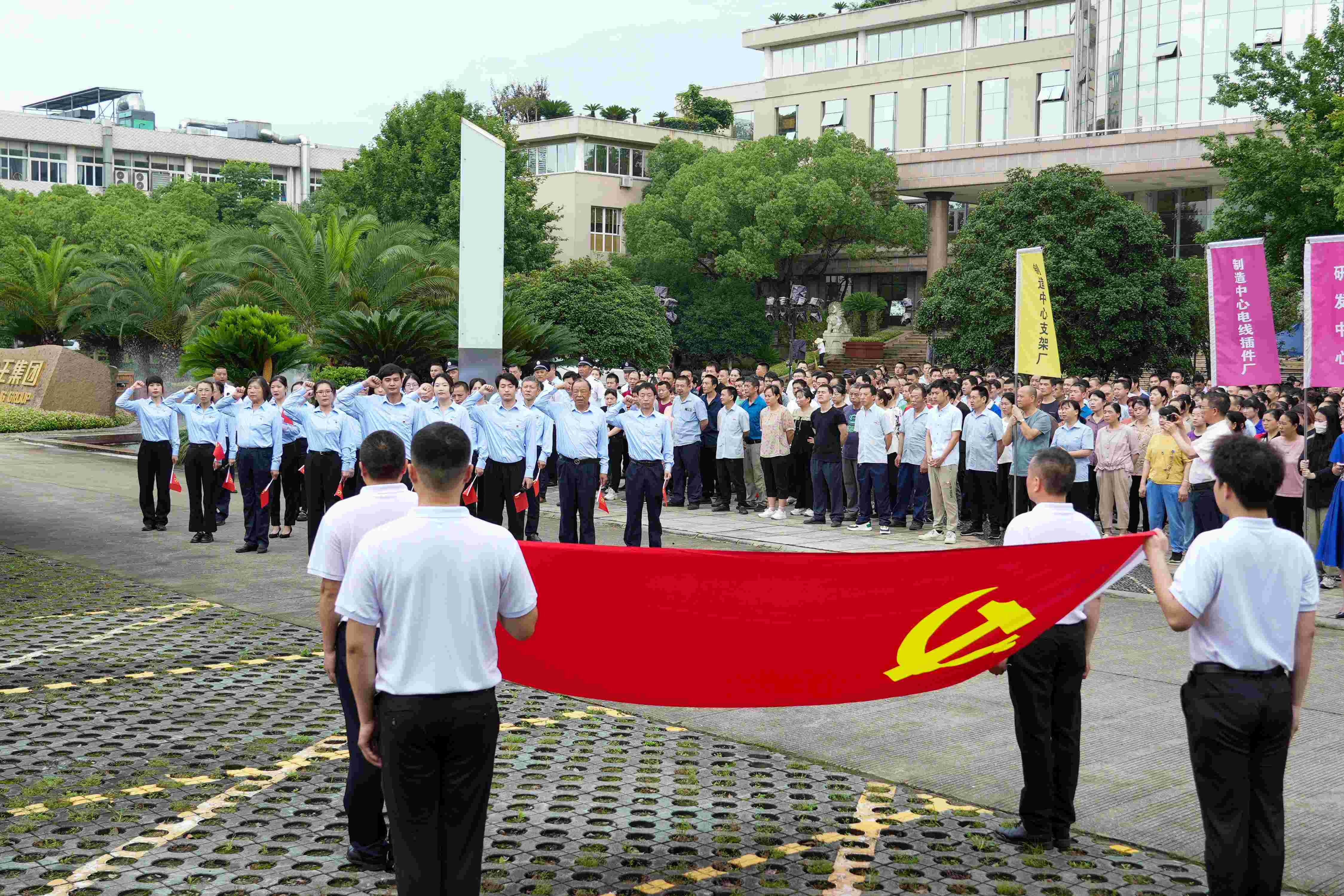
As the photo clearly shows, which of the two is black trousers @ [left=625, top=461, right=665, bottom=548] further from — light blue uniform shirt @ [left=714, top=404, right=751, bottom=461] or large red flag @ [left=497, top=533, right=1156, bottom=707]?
large red flag @ [left=497, top=533, right=1156, bottom=707]

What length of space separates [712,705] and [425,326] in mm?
19779

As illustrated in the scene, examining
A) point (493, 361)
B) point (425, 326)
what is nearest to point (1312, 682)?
point (493, 361)

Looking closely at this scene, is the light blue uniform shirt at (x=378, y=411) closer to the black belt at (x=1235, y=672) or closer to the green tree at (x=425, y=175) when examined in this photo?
the black belt at (x=1235, y=672)

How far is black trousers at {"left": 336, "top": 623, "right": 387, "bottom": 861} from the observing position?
17.5 feet

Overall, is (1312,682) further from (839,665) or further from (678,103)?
(678,103)

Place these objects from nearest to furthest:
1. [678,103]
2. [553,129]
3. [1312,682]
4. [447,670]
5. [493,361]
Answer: [447,670]
[1312,682]
[493,361]
[553,129]
[678,103]

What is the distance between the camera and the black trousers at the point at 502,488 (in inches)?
570

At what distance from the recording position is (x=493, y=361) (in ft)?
50.5

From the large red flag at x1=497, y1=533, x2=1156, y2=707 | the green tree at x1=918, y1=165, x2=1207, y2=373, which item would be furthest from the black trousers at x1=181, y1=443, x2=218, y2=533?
the green tree at x1=918, y1=165, x2=1207, y2=373

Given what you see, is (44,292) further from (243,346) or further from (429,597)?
(429,597)

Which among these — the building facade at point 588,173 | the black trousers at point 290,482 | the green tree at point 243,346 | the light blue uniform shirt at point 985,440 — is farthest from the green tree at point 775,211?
the black trousers at point 290,482

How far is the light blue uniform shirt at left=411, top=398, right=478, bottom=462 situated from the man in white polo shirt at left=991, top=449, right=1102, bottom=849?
891 centimetres

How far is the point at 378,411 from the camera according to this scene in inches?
560

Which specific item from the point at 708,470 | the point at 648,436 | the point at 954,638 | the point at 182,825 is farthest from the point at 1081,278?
the point at 182,825
